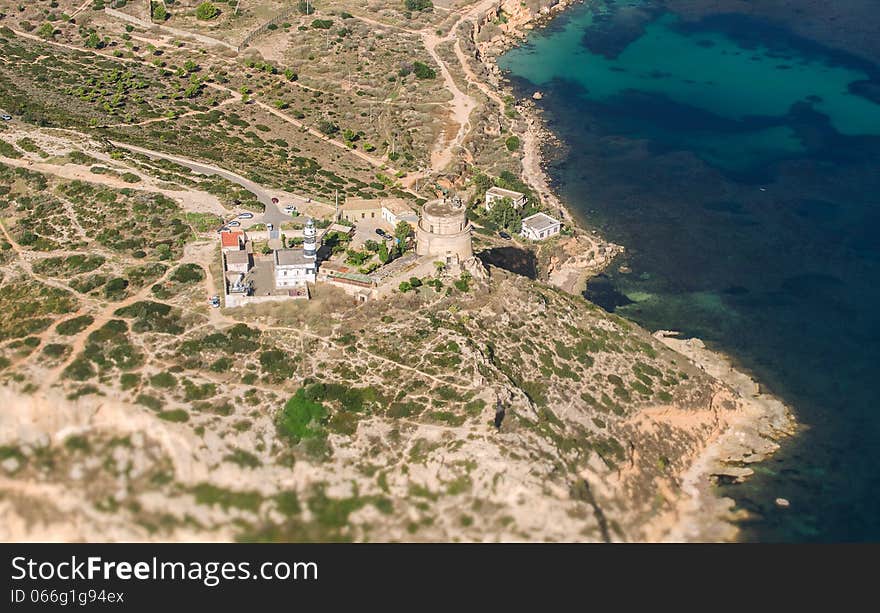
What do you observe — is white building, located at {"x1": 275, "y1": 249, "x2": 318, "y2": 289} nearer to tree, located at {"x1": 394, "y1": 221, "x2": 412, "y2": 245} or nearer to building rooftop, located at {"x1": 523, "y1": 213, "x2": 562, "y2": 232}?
tree, located at {"x1": 394, "y1": 221, "x2": 412, "y2": 245}

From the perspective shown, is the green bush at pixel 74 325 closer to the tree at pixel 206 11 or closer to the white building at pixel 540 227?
the white building at pixel 540 227

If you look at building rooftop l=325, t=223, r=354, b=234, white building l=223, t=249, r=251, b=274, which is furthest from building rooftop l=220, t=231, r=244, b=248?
building rooftop l=325, t=223, r=354, b=234

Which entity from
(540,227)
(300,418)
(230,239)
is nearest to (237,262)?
(230,239)

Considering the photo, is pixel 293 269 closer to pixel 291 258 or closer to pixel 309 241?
pixel 291 258

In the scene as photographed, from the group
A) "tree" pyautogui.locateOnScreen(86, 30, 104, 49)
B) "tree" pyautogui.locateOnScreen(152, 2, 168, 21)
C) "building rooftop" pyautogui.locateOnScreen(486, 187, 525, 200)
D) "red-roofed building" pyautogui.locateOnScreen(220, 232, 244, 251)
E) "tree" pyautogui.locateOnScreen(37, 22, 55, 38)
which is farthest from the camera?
"tree" pyautogui.locateOnScreen(152, 2, 168, 21)

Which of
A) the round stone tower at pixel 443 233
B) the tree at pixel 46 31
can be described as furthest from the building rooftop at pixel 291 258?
the tree at pixel 46 31

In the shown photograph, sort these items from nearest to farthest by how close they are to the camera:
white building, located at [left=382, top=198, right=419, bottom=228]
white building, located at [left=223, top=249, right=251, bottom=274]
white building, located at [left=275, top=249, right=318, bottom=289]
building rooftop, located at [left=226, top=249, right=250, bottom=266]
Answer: white building, located at [left=275, top=249, right=318, bottom=289] < white building, located at [left=223, top=249, right=251, bottom=274] < building rooftop, located at [left=226, top=249, right=250, bottom=266] < white building, located at [left=382, top=198, right=419, bottom=228]

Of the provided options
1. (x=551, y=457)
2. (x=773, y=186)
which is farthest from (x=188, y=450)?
(x=773, y=186)
